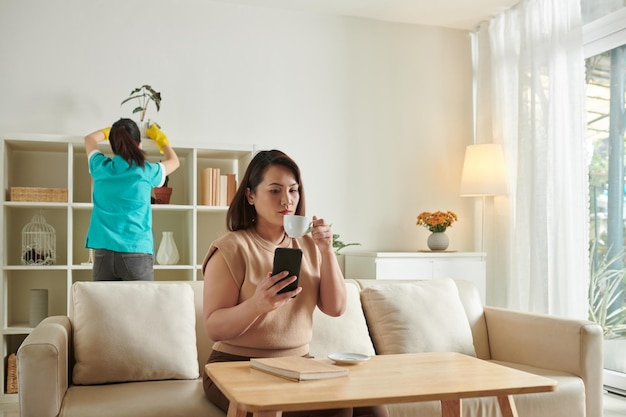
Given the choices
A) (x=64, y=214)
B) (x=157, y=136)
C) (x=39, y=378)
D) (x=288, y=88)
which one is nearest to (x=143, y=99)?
(x=157, y=136)

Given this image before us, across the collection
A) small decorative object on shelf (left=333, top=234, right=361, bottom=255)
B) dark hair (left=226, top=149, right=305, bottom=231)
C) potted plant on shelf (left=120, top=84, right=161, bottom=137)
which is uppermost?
potted plant on shelf (left=120, top=84, right=161, bottom=137)

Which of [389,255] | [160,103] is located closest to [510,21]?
[389,255]

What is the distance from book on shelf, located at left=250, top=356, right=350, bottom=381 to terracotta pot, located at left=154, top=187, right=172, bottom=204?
269 cm

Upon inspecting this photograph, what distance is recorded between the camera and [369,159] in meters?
5.13

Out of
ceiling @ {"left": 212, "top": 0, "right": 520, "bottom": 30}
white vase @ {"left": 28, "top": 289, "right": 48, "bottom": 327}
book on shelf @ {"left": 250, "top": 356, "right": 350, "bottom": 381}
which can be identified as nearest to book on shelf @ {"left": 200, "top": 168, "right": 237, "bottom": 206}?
white vase @ {"left": 28, "top": 289, "right": 48, "bottom": 327}

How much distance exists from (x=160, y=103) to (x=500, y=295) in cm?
267

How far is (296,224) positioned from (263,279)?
0.62ft

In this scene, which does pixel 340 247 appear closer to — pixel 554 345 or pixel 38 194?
pixel 38 194

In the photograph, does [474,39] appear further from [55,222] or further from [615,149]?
[55,222]

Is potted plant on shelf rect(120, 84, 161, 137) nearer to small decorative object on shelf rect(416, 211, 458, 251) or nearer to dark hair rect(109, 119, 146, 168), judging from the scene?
dark hair rect(109, 119, 146, 168)

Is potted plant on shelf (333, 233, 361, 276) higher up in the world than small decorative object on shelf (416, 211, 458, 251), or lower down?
lower down

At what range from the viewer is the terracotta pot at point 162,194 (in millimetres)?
4371

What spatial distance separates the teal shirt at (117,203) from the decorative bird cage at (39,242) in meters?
0.55

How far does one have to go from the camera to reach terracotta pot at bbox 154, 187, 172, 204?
4371 mm
